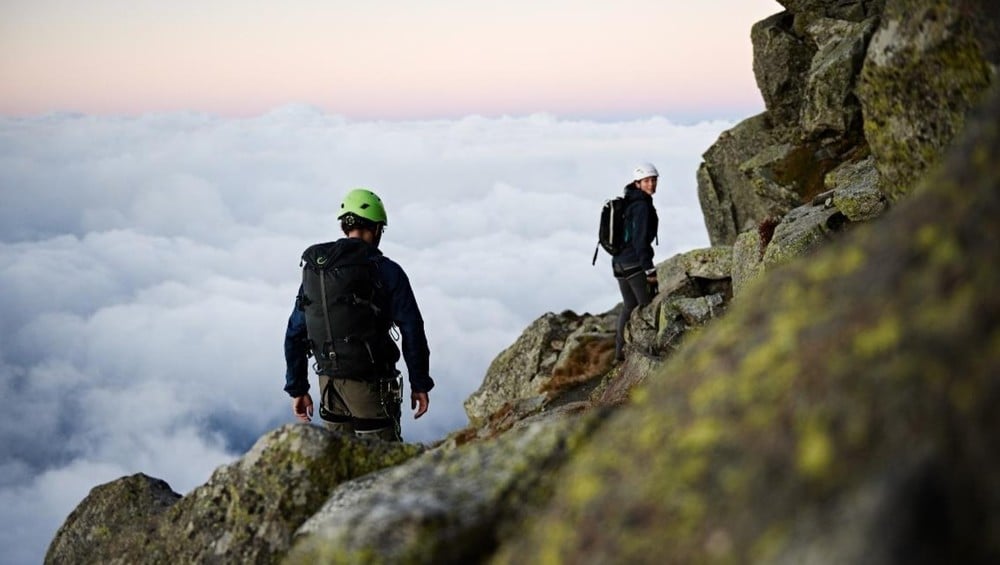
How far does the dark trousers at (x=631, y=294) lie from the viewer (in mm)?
25109

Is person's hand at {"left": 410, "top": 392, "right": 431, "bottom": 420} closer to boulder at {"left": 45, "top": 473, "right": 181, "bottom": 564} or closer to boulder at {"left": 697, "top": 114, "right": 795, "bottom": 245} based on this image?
boulder at {"left": 45, "top": 473, "right": 181, "bottom": 564}

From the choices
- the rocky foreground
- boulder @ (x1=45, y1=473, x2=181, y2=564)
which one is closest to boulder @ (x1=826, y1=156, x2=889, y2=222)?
the rocky foreground

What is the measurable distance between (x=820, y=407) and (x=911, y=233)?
3.81ft

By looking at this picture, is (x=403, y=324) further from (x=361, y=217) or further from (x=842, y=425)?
(x=842, y=425)

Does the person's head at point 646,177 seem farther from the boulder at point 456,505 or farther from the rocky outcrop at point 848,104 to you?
the boulder at point 456,505

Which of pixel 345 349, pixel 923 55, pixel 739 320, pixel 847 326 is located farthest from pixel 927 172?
pixel 345 349

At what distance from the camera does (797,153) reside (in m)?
32.0

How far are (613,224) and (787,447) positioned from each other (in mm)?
20129

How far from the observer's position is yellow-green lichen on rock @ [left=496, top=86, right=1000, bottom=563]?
3.37 meters

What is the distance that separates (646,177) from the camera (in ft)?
75.9

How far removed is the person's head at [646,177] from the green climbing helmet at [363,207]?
486 inches

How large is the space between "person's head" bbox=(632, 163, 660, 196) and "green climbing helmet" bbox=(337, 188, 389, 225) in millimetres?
12332

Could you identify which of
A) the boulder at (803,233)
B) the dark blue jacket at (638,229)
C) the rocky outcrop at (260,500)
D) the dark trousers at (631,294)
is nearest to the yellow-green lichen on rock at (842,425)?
the rocky outcrop at (260,500)

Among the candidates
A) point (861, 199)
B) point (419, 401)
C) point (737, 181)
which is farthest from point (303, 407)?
point (737, 181)
